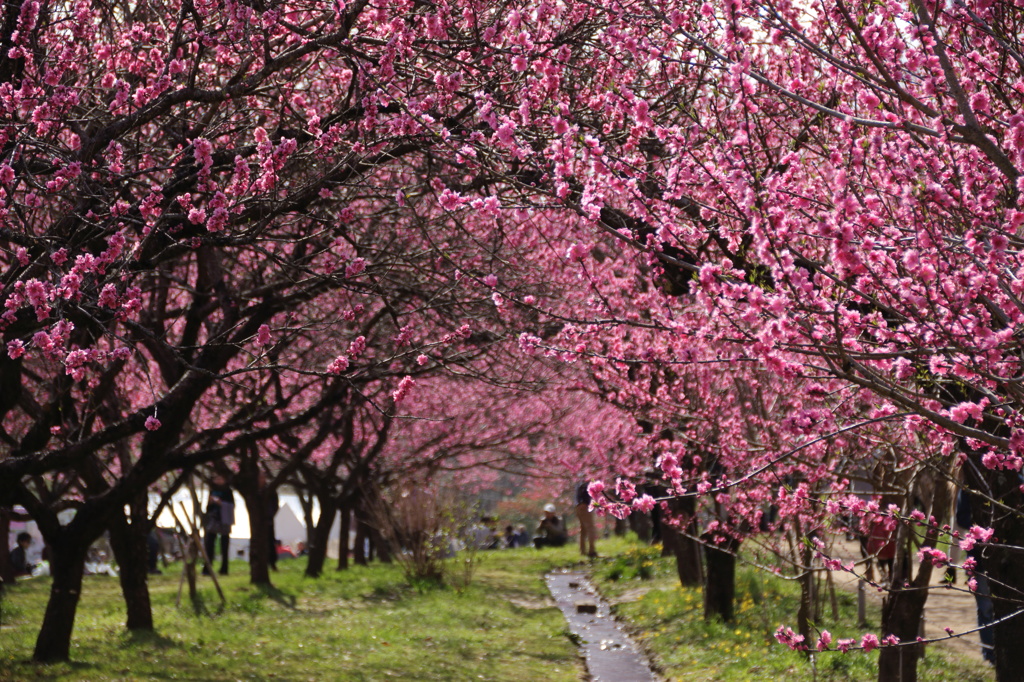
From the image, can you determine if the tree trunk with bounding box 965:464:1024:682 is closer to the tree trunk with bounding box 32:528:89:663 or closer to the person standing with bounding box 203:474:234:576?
the tree trunk with bounding box 32:528:89:663

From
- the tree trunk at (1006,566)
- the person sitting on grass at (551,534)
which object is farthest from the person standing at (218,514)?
the tree trunk at (1006,566)

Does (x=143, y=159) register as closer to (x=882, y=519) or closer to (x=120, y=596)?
(x=882, y=519)

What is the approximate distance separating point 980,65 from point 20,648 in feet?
35.9

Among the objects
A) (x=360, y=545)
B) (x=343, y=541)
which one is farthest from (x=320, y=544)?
(x=360, y=545)

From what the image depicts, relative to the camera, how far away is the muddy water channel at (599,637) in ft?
36.4

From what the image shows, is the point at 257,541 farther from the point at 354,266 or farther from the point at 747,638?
the point at 354,266

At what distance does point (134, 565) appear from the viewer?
12.2 meters

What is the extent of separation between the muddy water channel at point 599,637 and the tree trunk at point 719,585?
1.06m

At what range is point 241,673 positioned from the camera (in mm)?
10406

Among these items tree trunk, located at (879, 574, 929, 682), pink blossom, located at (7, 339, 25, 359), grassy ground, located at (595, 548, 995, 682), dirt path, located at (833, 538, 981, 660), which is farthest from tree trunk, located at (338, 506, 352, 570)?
pink blossom, located at (7, 339, 25, 359)

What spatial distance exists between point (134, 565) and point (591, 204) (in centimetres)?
947

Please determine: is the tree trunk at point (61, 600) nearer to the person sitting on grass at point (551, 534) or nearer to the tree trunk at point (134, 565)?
the tree trunk at point (134, 565)

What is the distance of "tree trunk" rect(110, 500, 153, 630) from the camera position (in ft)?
39.3

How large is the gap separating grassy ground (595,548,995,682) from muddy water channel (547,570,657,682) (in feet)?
0.74
